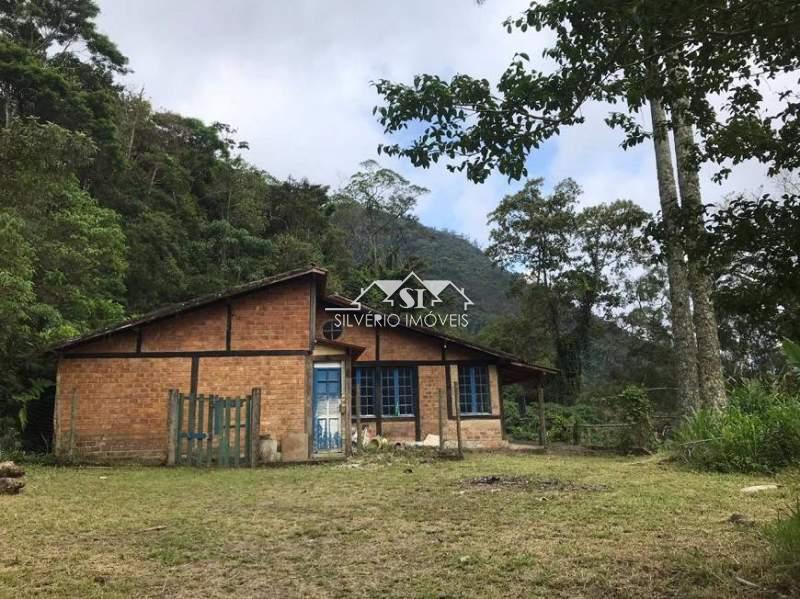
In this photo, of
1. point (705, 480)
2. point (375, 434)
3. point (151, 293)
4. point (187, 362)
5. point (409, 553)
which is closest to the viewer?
point (409, 553)

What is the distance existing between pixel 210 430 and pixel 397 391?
6.65 metres

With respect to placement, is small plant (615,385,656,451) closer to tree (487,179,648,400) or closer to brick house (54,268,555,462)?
brick house (54,268,555,462)

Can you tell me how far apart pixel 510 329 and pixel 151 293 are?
692 inches

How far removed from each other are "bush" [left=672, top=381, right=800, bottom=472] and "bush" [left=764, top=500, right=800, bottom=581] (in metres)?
5.50

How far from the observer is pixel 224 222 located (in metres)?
31.6

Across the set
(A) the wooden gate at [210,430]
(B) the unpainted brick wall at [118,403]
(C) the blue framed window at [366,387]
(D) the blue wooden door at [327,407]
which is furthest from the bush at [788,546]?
(C) the blue framed window at [366,387]

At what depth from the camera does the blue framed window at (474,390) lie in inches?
637

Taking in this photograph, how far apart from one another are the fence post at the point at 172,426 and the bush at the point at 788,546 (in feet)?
30.5

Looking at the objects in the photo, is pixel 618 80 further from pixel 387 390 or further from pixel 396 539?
pixel 387 390

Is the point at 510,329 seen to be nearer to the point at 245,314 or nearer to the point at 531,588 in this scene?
the point at 245,314

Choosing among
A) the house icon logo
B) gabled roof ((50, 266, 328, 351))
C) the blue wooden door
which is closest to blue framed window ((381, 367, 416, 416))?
the blue wooden door

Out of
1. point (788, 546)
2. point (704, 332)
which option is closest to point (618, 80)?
point (788, 546)

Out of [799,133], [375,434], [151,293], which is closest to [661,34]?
[799,133]

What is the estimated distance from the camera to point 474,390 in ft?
53.5
